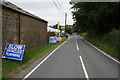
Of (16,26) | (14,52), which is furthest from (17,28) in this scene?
(14,52)

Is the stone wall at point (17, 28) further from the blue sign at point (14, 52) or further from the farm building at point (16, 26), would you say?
the blue sign at point (14, 52)

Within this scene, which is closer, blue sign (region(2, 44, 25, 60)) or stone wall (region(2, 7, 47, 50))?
blue sign (region(2, 44, 25, 60))

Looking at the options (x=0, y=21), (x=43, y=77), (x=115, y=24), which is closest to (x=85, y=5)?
(x=115, y=24)

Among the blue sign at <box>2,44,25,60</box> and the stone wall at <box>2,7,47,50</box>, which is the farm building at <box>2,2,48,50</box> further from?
the blue sign at <box>2,44,25,60</box>

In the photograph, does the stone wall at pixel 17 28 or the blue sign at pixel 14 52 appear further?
the stone wall at pixel 17 28

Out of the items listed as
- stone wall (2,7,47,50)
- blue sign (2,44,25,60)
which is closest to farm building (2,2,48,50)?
stone wall (2,7,47,50)

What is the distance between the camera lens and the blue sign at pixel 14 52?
24.3 feet

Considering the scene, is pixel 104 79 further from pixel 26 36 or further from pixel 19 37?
pixel 26 36

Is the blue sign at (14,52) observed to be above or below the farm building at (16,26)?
below

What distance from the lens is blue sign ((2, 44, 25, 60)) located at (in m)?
7.40

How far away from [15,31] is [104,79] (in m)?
7.86

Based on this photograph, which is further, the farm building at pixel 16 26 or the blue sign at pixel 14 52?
the farm building at pixel 16 26

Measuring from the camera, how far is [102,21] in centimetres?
2000

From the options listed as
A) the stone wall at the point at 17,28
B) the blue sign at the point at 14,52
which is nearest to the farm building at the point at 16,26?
the stone wall at the point at 17,28
